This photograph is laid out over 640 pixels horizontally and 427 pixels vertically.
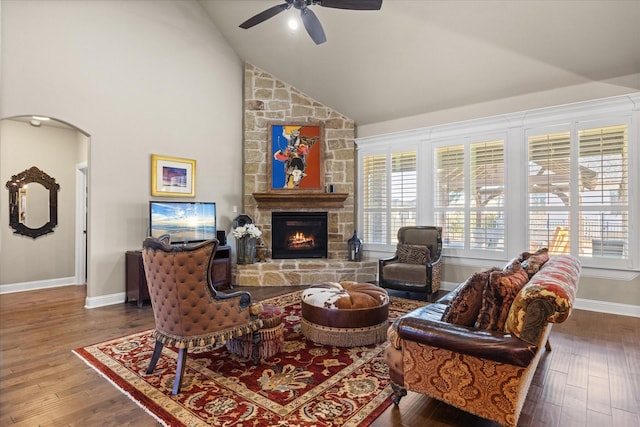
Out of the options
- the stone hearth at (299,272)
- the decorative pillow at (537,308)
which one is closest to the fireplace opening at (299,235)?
the stone hearth at (299,272)

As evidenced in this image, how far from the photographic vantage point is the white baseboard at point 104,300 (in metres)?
4.56

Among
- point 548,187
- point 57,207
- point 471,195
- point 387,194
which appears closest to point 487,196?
point 471,195

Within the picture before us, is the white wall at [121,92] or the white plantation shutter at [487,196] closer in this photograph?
the white wall at [121,92]

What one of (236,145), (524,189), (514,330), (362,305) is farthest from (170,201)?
(524,189)

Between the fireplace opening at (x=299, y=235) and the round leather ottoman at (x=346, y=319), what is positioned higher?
the fireplace opening at (x=299, y=235)

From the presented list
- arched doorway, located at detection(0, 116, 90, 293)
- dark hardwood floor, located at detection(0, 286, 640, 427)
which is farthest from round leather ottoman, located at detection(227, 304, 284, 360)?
arched doorway, located at detection(0, 116, 90, 293)

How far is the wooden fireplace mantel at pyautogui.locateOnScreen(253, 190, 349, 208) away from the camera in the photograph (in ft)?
20.6

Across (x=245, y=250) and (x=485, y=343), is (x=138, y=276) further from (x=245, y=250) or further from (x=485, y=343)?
(x=485, y=343)

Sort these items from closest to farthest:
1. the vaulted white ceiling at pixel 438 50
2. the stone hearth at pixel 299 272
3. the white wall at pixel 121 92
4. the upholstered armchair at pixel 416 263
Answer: the vaulted white ceiling at pixel 438 50
the white wall at pixel 121 92
the upholstered armchair at pixel 416 263
the stone hearth at pixel 299 272

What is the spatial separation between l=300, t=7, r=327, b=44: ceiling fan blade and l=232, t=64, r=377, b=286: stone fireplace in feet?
8.87

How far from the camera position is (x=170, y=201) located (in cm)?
538

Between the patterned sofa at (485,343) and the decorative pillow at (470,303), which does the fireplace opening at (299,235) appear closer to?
the patterned sofa at (485,343)

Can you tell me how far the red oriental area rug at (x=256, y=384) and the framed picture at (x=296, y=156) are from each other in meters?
3.58

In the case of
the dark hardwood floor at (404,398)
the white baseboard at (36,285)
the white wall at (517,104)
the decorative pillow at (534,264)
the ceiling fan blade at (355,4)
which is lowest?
the dark hardwood floor at (404,398)
